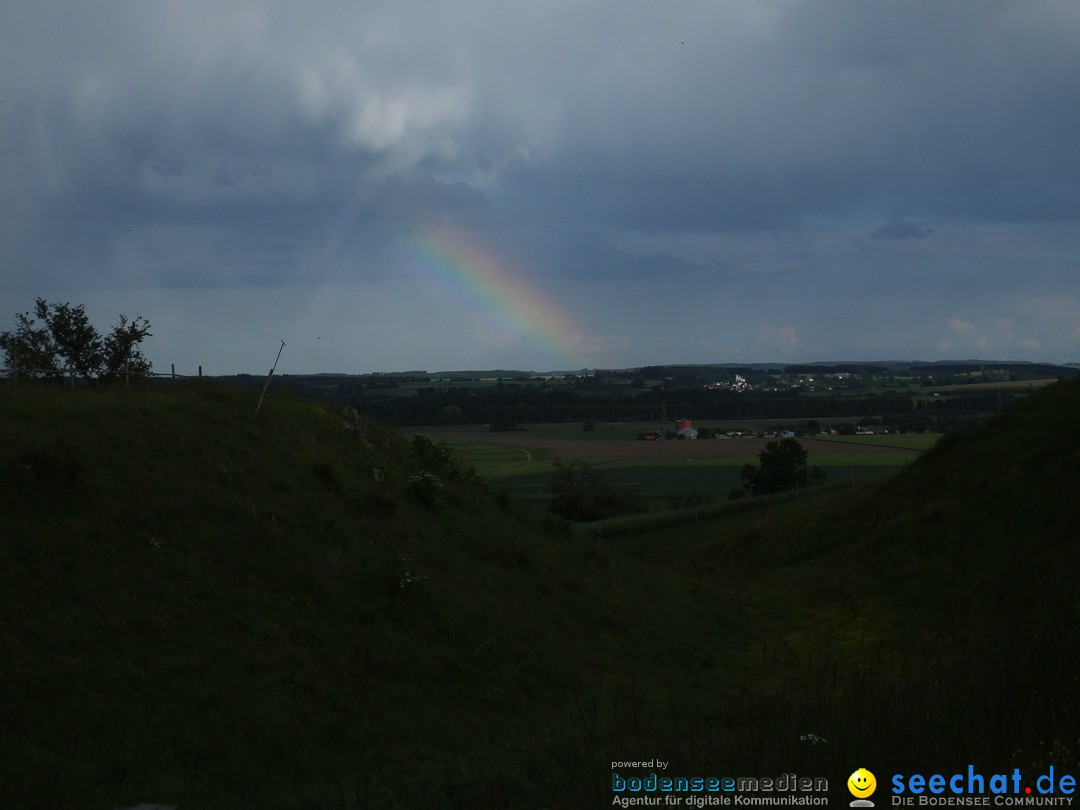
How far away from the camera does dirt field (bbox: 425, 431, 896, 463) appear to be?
2795 inches

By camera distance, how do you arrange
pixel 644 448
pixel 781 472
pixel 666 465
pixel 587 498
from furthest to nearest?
pixel 644 448, pixel 666 465, pixel 587 498, pixel 781 472

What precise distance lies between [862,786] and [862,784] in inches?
1.0

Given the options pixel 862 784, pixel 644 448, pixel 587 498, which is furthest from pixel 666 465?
pixel 862 784

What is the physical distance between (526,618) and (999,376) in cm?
11776

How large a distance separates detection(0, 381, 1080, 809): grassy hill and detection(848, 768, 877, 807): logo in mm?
140

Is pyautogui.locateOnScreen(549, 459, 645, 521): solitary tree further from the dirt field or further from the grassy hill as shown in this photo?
the grassy hill

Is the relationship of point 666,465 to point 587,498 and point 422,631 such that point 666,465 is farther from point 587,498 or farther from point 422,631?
point 422,631

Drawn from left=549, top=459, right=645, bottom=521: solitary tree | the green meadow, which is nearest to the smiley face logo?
left=549, top=459, right=645, bottom=521: solitary tree

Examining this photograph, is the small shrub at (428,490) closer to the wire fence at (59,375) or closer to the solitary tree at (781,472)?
the wire fence at (59,375)

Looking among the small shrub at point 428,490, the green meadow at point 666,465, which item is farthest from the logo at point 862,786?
the green meadow at point 666,465

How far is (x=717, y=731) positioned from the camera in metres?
8.81

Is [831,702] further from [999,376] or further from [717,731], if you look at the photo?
[999,376]

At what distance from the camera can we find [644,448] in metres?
80.0

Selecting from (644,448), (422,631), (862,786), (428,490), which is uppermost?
(428,490)
